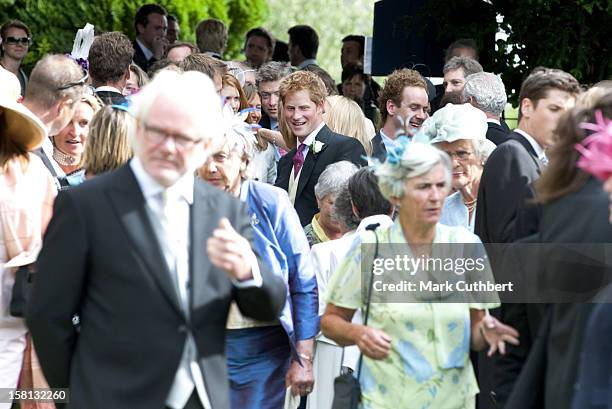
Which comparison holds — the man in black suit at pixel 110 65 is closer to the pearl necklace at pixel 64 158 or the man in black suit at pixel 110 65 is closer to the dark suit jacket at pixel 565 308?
the pearl necklace at pixel 64 158

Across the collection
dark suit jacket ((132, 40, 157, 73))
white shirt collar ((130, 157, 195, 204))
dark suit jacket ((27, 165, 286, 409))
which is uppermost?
dark suit jacket ((132, 40, 157, 73))

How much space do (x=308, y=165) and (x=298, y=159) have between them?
8.1 inches

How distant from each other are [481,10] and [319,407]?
22.2 ft

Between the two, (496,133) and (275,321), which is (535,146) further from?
(496,133)

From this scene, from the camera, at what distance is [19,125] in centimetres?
579

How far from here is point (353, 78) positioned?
543 inches

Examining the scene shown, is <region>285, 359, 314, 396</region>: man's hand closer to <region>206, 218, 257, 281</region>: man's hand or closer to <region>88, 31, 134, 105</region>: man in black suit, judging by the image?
<region>206, 218, 257, 281</region>: man's hand

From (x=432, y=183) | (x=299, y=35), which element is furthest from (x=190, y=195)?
(x=299, y=35)

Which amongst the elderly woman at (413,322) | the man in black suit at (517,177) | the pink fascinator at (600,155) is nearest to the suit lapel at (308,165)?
the man in black suit at (517,177)

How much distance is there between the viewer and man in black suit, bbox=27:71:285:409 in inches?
175

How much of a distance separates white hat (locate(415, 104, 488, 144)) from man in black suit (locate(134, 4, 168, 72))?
7.90 m

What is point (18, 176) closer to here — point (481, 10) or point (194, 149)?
point (194, 149)

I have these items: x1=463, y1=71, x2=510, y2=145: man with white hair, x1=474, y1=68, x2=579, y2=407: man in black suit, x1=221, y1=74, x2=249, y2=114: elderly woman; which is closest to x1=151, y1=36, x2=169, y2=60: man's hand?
x1=221, y1=74, x2=249, y2=114: elderly woman

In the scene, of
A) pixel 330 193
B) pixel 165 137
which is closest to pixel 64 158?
pixel 330 193
